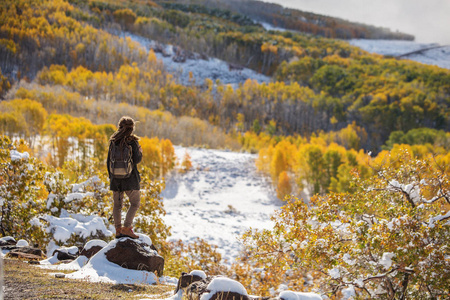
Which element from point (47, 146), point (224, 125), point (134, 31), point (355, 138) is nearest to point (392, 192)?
point (47, 146)

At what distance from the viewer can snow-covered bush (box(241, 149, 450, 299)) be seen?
19.8ft

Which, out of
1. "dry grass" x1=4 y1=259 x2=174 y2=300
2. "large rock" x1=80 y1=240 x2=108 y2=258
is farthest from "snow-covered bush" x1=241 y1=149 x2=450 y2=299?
"large rock" x1=80 y1=240 x2=108 y2=258

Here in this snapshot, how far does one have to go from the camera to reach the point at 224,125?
3819 inches

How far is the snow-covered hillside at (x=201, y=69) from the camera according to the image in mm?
124412

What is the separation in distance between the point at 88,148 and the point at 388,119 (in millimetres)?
78130

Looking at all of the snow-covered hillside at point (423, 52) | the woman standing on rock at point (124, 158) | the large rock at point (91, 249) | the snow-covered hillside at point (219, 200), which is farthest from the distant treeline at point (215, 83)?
the woman standing on rock at point (124, 158)

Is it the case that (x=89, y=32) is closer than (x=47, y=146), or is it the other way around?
(x=47, y=146)

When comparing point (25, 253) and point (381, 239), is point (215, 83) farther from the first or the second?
point (381, 239)

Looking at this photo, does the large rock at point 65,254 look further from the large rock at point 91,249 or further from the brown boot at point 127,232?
the brown boot at point 127,232

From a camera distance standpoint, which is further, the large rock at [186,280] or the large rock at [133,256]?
the large rock at [133,256]

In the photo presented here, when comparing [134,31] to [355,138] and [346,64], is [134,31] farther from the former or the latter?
[355,138]

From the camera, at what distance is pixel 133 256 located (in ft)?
22.7

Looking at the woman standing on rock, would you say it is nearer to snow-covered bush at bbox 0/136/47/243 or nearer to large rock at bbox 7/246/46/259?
large rock at bbox 7/246/46/259

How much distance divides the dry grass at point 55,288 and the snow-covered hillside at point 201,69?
115009 millimetres
